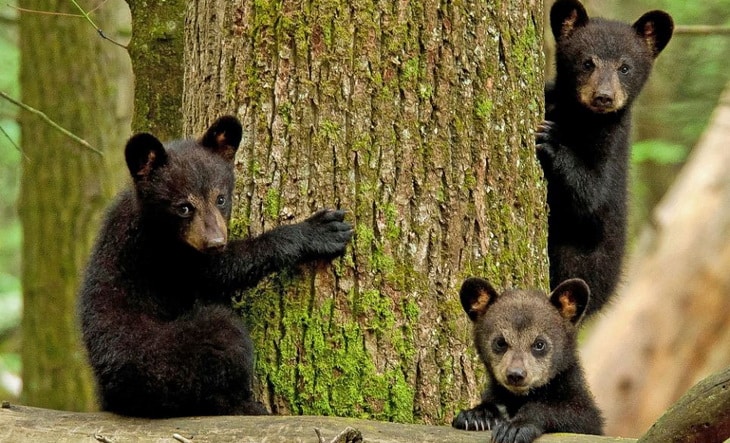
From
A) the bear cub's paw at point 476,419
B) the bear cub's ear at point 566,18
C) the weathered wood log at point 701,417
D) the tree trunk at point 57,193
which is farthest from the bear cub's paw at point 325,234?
the tree trunk at point 57,193

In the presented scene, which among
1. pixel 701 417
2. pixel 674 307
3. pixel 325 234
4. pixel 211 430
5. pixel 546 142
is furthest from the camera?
pixel 674 307

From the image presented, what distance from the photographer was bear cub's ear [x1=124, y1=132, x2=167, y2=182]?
5.50 meters

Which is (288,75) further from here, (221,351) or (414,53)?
(221,351)

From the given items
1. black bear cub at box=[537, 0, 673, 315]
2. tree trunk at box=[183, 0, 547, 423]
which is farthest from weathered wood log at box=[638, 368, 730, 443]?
black bear cub at box=[537, 0, 673, 315]

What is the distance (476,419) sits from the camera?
4801 millimetres

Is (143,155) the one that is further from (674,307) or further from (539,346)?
(674,307)

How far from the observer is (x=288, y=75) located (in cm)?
537

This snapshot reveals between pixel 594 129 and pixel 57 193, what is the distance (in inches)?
217

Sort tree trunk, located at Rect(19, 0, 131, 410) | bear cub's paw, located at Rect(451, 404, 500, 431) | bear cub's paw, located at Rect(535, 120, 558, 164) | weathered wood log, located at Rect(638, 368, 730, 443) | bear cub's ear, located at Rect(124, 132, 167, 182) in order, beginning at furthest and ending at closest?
tree trunk, located at Rect(19, 0, 131, 410) < bear cub's paw, located at Rect(535, 120, 558, 164) < bear cub's ear, located at Rect(124, 132, 167, 182) < bear cub's paw, located at Rect(451, 404, 500, 431) < weathered wood log, located at Rect(638, 368, 730, 443)

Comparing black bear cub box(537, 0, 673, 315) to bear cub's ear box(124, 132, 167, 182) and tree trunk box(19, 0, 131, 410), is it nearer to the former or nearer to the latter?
bear cub's ear box(124, 132, 167, 182)

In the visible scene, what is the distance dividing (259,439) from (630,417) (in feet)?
30.6

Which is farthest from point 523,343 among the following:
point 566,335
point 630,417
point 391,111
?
point 630,417

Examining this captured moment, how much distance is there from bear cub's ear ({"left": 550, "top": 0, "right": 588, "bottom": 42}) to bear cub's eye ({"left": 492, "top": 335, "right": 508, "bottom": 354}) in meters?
3.08

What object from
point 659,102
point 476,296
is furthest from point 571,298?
point 659,102
